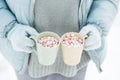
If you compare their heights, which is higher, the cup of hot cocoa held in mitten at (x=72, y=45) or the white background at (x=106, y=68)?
the cup of hot cocoa held in mitten at (x=72, y=45)

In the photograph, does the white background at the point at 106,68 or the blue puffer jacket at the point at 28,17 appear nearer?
the blue puffer jacket at the point at 28,17

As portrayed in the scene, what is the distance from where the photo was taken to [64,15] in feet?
3.03

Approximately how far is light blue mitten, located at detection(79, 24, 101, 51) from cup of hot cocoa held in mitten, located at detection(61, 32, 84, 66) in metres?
0.04

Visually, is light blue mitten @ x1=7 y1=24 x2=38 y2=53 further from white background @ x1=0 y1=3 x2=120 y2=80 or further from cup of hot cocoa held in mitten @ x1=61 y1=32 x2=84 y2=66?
white background @ x1=0 y1=3 x2=120 y2=80

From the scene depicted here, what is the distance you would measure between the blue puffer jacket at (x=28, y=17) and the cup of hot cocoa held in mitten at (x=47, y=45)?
3.9 inches

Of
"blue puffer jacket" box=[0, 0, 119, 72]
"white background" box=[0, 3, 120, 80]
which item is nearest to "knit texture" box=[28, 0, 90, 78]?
"blue puffer jacket" box=[0, 0, 119, 72]

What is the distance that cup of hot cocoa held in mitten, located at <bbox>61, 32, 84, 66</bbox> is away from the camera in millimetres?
851

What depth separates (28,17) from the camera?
3.04 ft

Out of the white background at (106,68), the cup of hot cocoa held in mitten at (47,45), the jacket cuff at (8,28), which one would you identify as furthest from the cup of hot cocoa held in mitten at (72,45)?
the white background at (106,68)

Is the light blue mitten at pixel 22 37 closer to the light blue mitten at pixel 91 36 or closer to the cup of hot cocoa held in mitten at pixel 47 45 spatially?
the cup of hot cocoa held in mitten at pixel 47 45

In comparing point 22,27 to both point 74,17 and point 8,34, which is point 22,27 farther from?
point 74,17

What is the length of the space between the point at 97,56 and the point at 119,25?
109 cm

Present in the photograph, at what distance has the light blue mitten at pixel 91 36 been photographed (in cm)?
91

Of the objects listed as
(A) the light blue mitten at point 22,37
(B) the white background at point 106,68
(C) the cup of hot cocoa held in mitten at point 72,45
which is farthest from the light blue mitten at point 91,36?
(B) the white background at point 106,68
